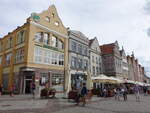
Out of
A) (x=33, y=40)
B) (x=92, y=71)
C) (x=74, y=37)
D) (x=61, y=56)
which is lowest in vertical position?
(x=92, y=71)

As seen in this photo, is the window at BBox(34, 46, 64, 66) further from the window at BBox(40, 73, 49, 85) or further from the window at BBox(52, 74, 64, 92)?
the window at BBox(52, 74, 64, 92)

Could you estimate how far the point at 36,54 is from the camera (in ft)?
84.1

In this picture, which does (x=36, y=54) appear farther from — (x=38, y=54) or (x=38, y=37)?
(x=38, y=37)

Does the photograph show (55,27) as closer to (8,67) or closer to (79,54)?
(79,54)

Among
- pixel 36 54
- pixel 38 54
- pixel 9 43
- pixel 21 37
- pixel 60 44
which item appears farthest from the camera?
pixel 60 44

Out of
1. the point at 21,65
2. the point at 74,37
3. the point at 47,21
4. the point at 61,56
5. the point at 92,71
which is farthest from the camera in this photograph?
the point at 92,71

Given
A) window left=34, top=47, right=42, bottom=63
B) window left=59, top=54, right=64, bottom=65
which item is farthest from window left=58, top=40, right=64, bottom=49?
window left=34, top=47, right=42, bottom=63

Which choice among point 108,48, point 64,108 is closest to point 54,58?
point 64,108

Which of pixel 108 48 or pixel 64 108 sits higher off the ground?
pixel 108 48

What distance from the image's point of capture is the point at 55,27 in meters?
30.1

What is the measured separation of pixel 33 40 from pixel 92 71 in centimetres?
1893

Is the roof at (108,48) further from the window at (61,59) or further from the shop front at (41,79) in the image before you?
the shop front at (41,79)

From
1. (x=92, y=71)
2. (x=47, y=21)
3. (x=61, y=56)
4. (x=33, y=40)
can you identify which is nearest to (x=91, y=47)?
(x=92, y=71)

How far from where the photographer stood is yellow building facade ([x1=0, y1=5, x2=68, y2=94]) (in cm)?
2473
